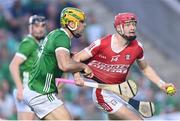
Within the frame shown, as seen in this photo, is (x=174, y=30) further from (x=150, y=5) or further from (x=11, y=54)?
(x=11, y=54)

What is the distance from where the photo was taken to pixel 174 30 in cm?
1950

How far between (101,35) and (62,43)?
811 centimetres

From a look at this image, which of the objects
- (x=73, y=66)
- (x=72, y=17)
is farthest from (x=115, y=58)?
(x=73, y=66)

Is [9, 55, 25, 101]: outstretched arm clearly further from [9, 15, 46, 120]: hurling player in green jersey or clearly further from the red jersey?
the red jersey

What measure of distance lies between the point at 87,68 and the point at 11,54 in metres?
6.10

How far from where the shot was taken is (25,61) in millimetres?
13031

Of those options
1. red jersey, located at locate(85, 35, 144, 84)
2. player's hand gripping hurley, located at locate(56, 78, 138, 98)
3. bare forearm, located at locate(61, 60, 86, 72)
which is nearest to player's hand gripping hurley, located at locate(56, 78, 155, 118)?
player's hand gripping hurley, located at locate(56, 78, 138, 98)

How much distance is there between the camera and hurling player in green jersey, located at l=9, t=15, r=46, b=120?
42.1ft

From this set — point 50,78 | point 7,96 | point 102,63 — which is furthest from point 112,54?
point 7,96

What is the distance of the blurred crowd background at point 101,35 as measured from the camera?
16578 mm

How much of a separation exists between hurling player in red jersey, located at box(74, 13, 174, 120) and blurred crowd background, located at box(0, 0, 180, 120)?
414 cm

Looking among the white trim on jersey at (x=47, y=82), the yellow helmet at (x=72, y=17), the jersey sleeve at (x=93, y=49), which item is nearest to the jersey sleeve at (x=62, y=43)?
the yellow helmet at (x=72, y=17)

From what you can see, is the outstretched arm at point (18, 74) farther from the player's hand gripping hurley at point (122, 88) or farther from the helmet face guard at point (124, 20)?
the helmet face guard at point (124, 20)

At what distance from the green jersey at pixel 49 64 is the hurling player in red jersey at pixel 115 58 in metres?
0.59
